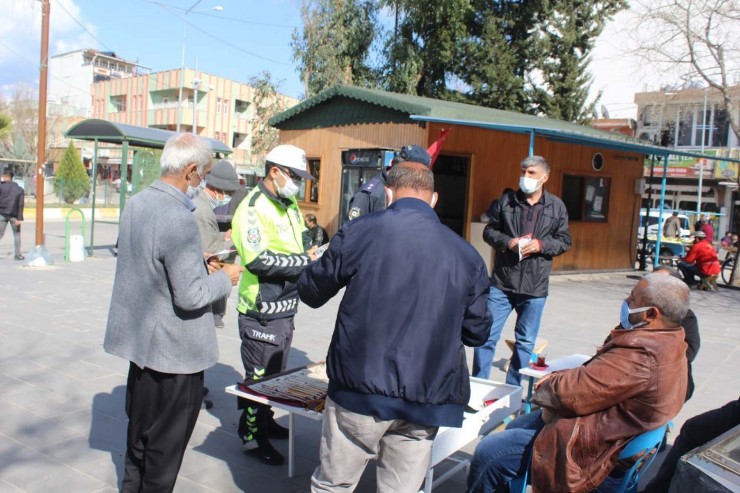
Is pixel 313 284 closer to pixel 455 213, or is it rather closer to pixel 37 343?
pixel 37 343

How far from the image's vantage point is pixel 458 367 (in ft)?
8.20

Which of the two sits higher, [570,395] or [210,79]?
[210,79]

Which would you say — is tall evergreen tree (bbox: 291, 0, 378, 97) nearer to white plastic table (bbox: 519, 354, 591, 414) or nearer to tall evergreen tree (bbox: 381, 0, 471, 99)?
tall evergreen tree (bbox: 381, 0, 471, 99)

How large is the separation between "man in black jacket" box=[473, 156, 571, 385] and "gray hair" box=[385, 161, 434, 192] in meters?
2.42

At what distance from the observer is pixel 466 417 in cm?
346

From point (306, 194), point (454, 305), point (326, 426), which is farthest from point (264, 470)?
point (306, 194)

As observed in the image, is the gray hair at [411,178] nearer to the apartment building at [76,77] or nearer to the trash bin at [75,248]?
the trash bin at [75,248]

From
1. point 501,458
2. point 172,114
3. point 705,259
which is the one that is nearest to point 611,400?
point 501,458

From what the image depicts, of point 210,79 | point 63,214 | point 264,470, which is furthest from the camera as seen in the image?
point 210,79

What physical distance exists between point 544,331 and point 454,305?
6.36m

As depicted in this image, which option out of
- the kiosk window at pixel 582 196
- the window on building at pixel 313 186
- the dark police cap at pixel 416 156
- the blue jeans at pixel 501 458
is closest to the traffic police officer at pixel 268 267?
the dark police cap at pixel 416 156

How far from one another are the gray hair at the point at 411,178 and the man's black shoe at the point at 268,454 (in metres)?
2.10

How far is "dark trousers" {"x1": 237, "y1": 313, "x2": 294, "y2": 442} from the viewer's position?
380 cm

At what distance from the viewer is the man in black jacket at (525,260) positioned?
491 centimetres
